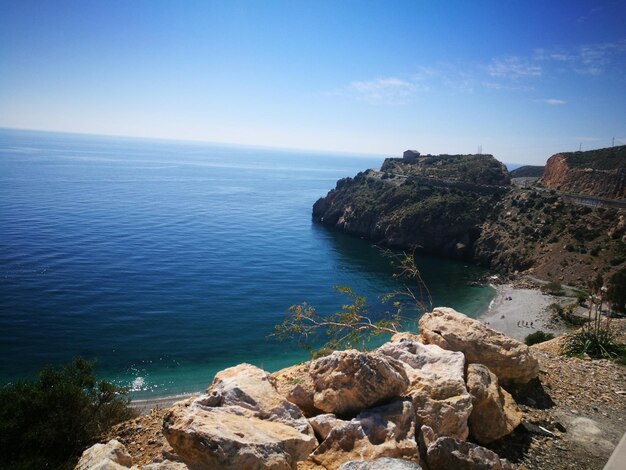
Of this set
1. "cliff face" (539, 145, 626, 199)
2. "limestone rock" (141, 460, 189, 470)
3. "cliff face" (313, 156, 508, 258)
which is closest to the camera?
"limestone rock" (141, 460, 189, 470)

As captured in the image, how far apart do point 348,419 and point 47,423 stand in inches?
333

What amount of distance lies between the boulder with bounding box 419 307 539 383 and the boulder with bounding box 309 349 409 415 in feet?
11.4

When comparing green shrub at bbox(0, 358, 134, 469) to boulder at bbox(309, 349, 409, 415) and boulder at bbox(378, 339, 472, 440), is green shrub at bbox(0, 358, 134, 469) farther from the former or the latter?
boulder at bbox(378, 339, 472, 440)

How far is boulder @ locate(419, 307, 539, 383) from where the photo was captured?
420 inches

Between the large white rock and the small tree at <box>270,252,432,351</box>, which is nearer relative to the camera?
the large white rock

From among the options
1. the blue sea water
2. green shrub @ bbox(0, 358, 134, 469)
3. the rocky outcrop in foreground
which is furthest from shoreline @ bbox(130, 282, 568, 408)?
green shrub @ bbox(0, 358, 134, 469)

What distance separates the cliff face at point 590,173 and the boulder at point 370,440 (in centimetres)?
8865

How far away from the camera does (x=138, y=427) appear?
10281mm

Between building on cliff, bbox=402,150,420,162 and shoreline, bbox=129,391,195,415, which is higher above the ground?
building on cliff, bbox=402,150,420,162

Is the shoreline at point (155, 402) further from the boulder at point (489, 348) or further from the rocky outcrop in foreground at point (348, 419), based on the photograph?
the boulder at point (489, 348)

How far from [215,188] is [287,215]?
50.7m

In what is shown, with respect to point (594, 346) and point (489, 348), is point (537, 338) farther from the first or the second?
point (489, 348)

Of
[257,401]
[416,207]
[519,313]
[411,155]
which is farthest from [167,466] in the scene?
[411,155]

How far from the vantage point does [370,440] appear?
6.91m
